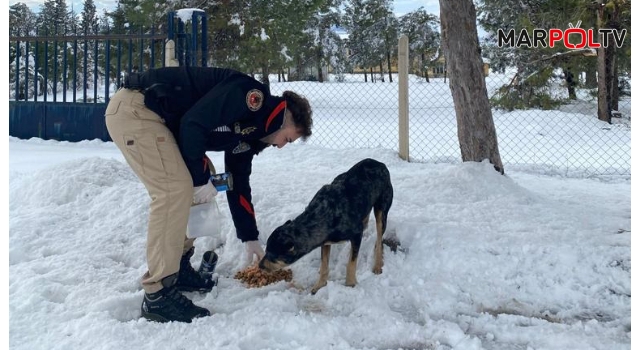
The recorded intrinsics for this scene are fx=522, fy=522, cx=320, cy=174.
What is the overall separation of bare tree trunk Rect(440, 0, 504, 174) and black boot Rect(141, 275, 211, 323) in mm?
3971

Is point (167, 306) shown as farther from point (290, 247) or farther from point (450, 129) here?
point (450, 129)

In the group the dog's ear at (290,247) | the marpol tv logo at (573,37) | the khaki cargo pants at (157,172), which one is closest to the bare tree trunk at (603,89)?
the marpol tv logo at (573,37)

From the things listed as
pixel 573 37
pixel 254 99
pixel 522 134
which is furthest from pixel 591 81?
pixel 254 99

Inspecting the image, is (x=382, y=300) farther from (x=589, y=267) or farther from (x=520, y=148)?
(x=520, y=148)

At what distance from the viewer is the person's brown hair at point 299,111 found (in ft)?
11.1

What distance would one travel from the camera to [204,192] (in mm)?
3258

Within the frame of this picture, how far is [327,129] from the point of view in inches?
562

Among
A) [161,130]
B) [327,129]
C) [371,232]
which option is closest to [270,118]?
[161,130]

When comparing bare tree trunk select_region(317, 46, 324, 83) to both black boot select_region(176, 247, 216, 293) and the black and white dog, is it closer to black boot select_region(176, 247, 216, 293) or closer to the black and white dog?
the black and white dog

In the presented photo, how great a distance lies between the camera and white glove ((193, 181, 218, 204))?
10.6 feet

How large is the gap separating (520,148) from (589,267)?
25.2ft

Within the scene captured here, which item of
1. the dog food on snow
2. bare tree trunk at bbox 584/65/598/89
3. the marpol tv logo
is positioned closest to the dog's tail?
the dog food on snow

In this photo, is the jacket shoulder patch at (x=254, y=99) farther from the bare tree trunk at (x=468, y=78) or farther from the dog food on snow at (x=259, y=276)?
the bare tree trunk at (x=468, y=78)

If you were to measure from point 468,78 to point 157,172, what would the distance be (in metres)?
4.03
